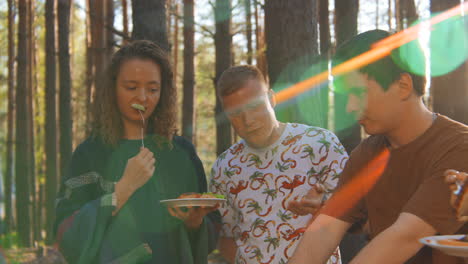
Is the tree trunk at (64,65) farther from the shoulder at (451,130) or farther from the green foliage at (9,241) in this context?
the shoulder at (451,130)

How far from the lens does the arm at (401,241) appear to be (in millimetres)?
1905

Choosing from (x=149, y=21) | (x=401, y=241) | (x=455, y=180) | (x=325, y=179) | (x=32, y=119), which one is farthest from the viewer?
(x=32, y=119)

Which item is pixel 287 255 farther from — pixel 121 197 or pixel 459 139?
pixel 459 139

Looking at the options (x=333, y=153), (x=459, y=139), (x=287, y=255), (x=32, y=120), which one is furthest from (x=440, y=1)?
(x=32, y=120)

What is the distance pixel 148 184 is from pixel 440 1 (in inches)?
186

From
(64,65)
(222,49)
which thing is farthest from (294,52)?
(64,65)

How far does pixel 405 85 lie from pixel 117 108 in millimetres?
1722

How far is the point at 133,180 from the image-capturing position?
109 inches

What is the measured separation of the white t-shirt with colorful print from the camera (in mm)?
3066

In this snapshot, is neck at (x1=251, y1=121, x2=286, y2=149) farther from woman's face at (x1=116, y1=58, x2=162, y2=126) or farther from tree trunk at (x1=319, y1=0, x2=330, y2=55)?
tree trunk at (x1=319, y1=0, x2=330, y2=55)

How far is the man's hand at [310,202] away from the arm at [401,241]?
34.1 inches

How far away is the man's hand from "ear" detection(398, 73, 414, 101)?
3.02 feet

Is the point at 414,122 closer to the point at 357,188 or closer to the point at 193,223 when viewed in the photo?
the point at 357,188

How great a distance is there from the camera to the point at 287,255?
3.02 m
